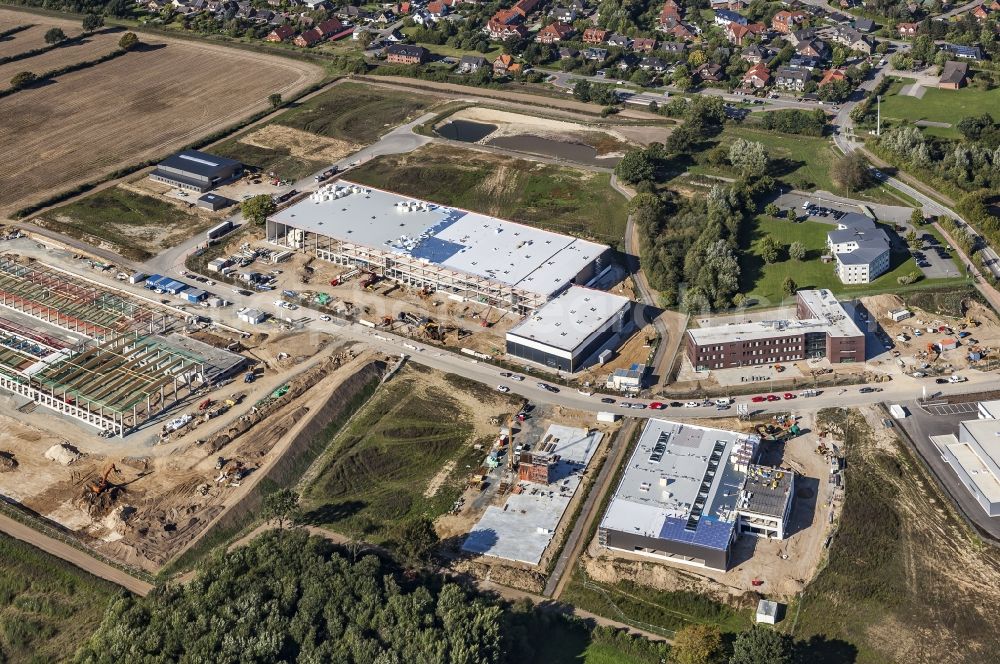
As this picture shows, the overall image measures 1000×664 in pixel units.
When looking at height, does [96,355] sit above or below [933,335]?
above

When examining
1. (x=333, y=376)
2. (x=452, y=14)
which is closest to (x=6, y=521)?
(x=333, y=376)

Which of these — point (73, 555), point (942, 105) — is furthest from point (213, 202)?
point (942, 105)

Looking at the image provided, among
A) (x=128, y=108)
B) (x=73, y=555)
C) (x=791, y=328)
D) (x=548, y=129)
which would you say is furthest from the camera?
(x=128, y=108)

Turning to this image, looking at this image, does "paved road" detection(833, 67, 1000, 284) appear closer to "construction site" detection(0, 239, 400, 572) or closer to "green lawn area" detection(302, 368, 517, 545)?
"green lawn area" detection(302, 368, 517, 545)

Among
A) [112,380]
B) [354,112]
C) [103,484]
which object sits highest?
[354,112]

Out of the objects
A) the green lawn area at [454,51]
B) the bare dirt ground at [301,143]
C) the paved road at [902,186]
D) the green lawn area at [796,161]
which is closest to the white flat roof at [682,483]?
the paved road at [902,186]

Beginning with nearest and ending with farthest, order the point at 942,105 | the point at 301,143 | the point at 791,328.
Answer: the point at 791,328 < the point at 301,143 < the point at 942,105

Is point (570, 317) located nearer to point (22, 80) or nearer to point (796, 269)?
point (796, 269)
